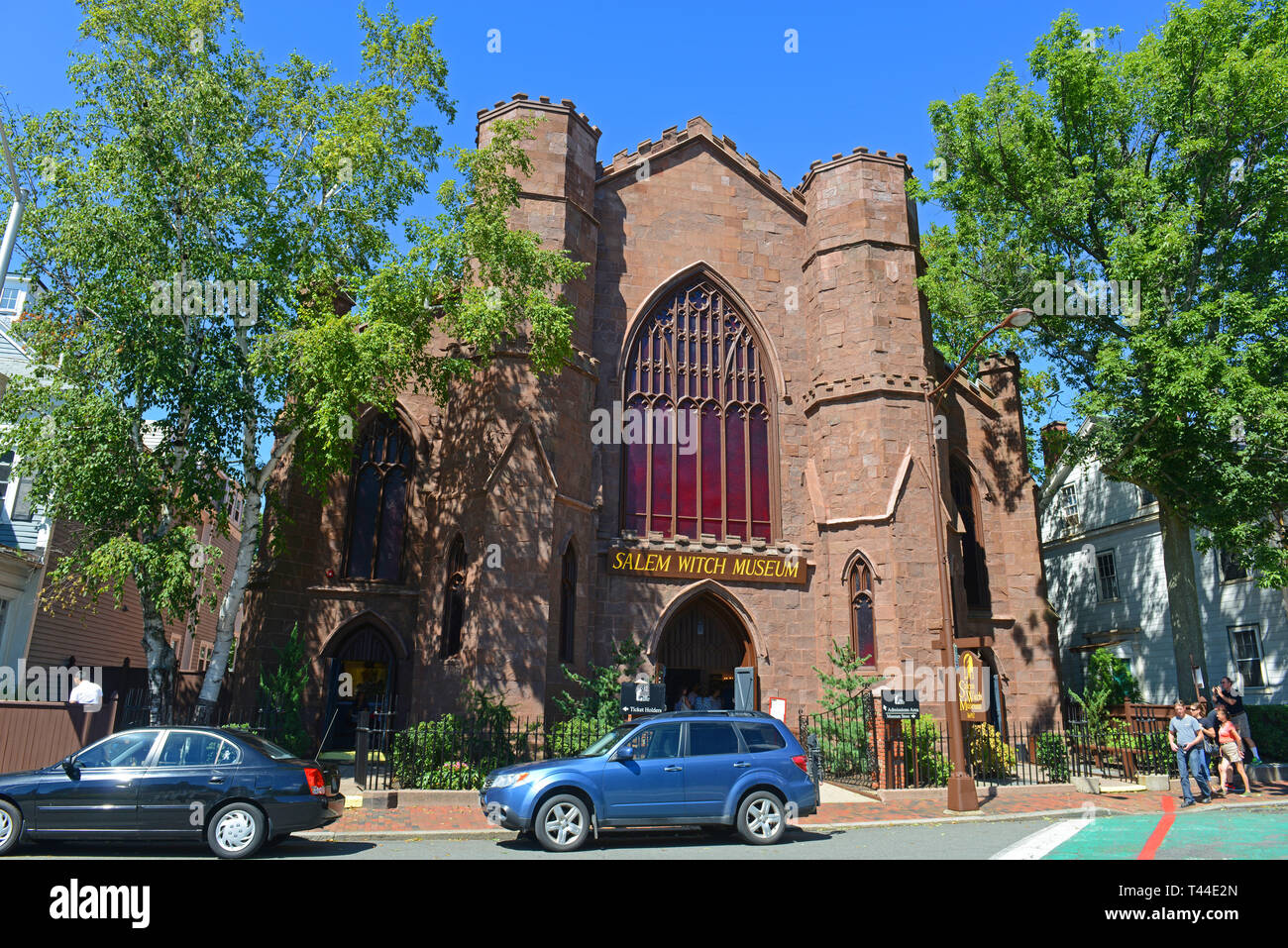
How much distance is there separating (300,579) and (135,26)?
11.7 m

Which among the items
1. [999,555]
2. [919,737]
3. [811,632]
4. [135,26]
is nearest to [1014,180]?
[999,555]

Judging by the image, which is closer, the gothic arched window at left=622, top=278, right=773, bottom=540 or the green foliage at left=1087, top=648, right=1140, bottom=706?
the gothic arched window at left=622, top=278, right=773, bottom=540

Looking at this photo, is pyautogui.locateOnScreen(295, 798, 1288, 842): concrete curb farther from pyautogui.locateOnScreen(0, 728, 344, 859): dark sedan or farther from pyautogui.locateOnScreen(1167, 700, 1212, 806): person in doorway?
pyautogui.locateOnScreen(0, 728, 344, 859): dark sedan

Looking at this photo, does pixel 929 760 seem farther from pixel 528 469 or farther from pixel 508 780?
pixel 528 469

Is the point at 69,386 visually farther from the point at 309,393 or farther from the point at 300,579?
the point at 300,579

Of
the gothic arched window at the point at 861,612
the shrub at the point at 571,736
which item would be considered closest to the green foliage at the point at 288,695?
the shrub at the point at 571,736

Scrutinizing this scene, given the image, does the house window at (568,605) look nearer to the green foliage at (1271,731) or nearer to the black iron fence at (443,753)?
the black iron fence at (443,753)

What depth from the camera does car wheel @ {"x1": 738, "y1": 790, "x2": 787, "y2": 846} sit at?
1054 cm

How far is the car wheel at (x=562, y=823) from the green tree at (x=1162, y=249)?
15.4m

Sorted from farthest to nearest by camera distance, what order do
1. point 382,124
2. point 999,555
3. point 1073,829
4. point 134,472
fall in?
point 999,555 → point 382,124 → point 134,472 → point 1073,829

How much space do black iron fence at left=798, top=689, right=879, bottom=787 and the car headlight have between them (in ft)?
27.3

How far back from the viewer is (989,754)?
17188 millimetres

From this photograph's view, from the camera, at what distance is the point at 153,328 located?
1498cm

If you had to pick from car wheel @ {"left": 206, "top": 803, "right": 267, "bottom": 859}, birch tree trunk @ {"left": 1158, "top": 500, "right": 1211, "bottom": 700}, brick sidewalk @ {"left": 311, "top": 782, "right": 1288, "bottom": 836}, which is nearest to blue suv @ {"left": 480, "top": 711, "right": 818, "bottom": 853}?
brick sidewalk @ {"left": 311, "top": 782, "right": 1288, "bottom": 836}
